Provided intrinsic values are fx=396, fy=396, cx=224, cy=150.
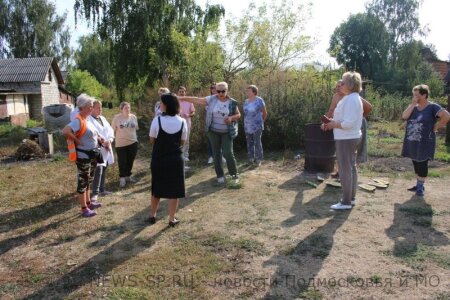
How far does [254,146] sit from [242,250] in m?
4.55

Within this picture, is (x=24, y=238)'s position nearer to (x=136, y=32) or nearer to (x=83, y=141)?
(x=83, y=141)

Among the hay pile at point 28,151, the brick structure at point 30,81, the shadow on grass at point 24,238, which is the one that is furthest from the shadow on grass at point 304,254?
the brick structure at point 30,81

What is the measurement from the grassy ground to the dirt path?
12 millimetres

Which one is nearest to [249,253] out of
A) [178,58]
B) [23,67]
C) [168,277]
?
[168,277]

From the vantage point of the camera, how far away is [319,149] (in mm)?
7527

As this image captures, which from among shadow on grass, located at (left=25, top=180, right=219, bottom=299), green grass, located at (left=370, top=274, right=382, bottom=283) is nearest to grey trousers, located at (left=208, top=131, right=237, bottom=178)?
shadow on grass, located at (left=25, top=180, right=219, bottom=299)

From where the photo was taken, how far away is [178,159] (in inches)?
181

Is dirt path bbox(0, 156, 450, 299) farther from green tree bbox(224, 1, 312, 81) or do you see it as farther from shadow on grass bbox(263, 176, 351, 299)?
green tree bbox(224, 1, 312, 81)

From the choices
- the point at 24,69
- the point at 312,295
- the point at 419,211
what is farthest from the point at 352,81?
the point at 24,69

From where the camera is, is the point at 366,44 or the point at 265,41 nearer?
the point at 265,41

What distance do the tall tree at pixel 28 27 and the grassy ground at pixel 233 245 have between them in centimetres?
3908

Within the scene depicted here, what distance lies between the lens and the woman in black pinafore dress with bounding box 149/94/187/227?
14.8ft

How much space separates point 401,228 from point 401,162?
13.7 feet

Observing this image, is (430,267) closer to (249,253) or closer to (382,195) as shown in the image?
(249,253)
